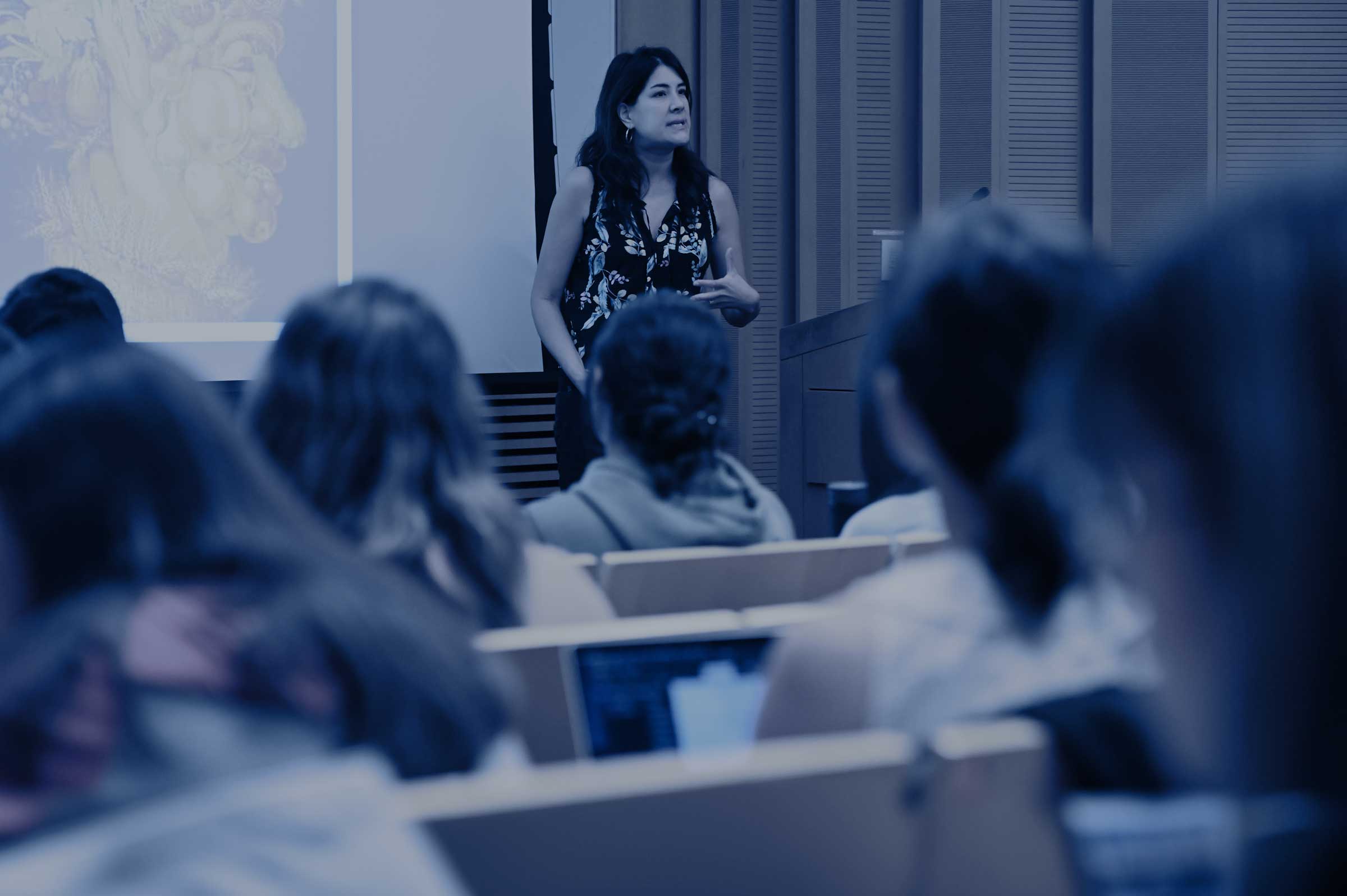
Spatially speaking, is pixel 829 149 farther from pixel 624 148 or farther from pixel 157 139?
pixel 157 139

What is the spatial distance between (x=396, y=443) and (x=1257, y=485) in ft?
4.01

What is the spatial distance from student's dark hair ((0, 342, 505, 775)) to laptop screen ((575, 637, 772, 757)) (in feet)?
1.34

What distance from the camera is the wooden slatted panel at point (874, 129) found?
17.7ft

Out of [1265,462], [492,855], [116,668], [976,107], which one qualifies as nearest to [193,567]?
[116,668]

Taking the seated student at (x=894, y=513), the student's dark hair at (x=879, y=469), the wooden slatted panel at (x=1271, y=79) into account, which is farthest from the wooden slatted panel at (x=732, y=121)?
the seated student at (x=894, y=513)

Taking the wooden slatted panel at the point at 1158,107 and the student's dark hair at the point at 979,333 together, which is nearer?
the student's dark hair at the point at 979,333

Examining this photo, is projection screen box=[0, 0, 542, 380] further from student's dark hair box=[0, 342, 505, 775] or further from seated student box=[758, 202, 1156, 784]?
student's dark hair box=[0, 342, 505, 775]

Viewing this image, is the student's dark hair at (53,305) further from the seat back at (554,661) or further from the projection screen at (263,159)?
the seat back at (554,661)

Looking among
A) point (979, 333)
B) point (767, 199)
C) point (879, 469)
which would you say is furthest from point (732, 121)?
point (979, 333)

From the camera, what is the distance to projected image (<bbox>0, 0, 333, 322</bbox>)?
405cm

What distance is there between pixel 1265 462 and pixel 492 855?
1.63ft

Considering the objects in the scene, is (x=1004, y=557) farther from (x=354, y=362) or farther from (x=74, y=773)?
(x=354, y=362)

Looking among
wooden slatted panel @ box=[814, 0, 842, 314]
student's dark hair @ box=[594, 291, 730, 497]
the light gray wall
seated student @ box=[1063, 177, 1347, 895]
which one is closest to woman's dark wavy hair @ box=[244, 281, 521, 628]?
student's dark hair @ box=[594, 291, 730, 497]

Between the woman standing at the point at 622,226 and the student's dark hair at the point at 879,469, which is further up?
the woman standing at the point at 622,226
